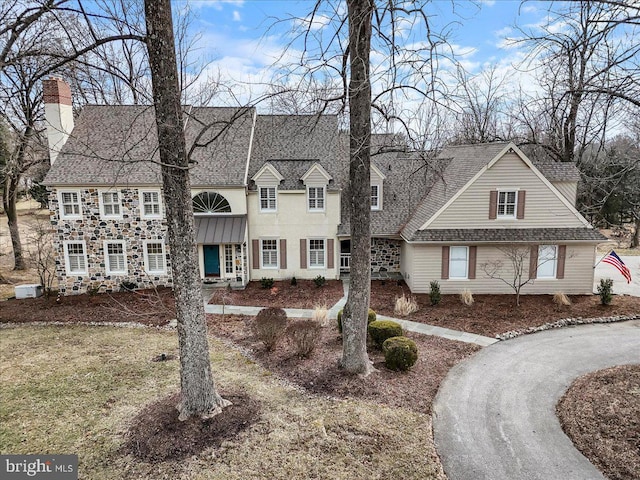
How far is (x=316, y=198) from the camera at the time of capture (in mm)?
19828

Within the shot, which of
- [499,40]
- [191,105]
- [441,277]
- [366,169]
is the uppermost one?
[191,105]

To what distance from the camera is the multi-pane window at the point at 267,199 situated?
64.9 feet

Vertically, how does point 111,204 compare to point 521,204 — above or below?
above

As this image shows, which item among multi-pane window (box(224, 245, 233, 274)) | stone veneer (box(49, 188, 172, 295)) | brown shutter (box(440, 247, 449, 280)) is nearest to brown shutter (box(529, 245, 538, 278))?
brown shutter (box(440, 247, 449, 280))

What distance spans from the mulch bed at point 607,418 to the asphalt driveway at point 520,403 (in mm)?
229

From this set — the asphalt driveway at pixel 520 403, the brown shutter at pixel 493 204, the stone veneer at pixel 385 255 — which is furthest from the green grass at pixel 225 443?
the brown shutter at pixel 493 204

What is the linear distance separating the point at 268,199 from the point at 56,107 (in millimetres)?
10593

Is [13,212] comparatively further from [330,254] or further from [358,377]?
[358,377]

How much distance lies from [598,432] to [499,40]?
7858mm

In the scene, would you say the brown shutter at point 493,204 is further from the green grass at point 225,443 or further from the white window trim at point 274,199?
the green grass at point 225,443

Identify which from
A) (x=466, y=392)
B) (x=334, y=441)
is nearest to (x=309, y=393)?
(x=334, y=441)

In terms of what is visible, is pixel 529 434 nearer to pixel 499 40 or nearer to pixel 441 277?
pixel 499 40

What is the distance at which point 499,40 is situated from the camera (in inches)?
293

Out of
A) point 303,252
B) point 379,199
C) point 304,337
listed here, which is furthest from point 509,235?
point 304,337
